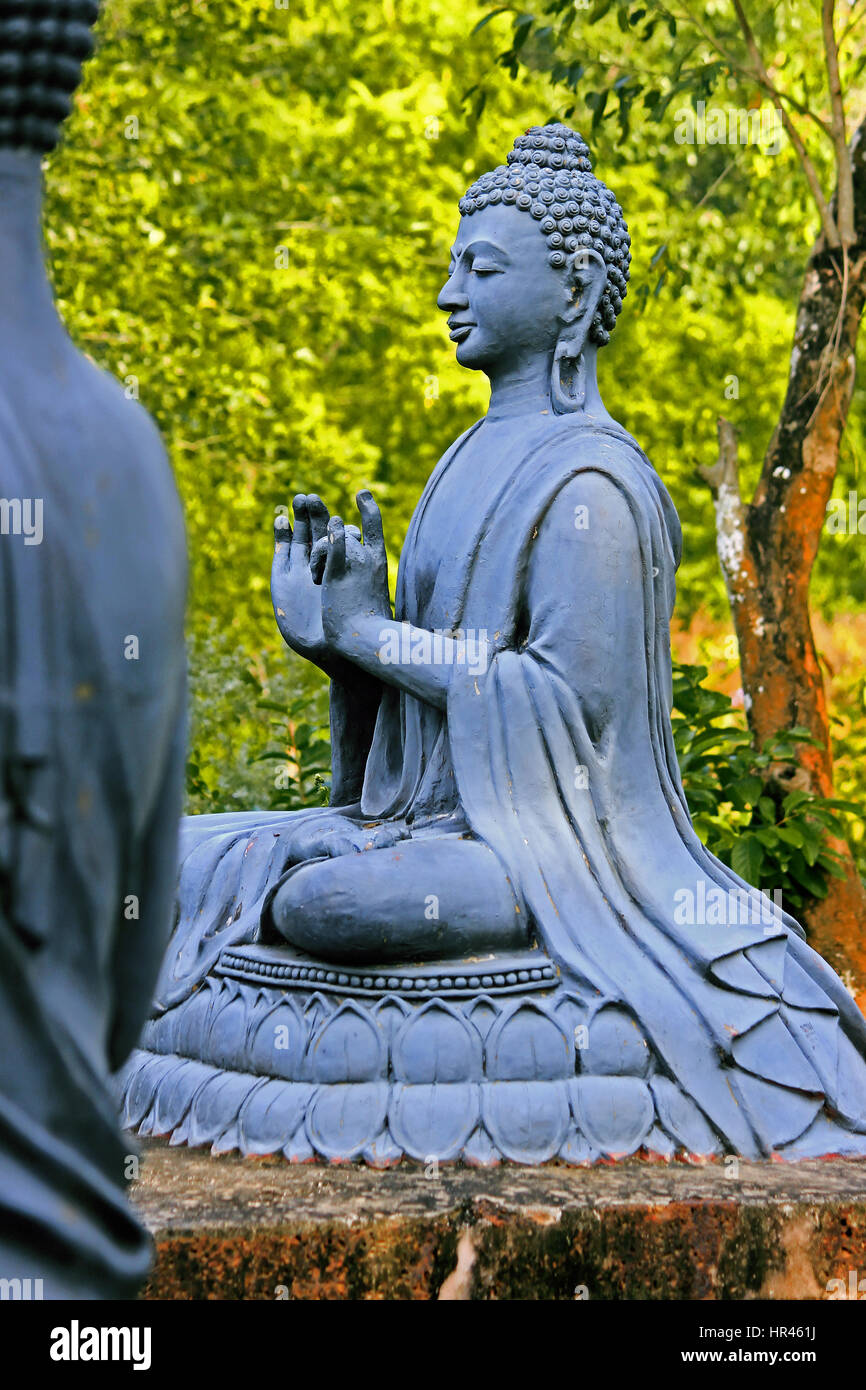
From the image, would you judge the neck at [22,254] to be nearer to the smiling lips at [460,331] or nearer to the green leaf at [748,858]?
the smiling lips at [460,331]

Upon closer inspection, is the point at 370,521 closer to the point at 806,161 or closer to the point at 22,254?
the point at 22,254

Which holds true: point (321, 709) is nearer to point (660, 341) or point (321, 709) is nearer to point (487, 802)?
point (487, 802)

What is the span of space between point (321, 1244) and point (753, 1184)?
0.93 meters

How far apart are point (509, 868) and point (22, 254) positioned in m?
2.60

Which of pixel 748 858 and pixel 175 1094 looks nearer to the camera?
pixel 175 1094

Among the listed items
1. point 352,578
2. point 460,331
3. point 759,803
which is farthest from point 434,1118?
point 759,803

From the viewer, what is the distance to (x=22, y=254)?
78.2 inches

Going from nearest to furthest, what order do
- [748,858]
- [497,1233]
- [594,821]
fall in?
[497,1233] < [594,821] < [748,858]

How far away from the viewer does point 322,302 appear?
1317 cm

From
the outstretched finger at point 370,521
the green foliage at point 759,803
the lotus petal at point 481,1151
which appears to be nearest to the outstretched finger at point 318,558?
the outstretched finger at point 370,521

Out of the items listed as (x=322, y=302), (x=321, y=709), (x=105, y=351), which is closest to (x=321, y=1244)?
(x=321, y=709)

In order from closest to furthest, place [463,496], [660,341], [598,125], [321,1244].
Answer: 1. [321,1244]
2. [463,496]
3. [598,125]
4. [660,341]

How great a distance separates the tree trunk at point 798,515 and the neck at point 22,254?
635 centimetres

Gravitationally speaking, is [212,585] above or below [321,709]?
above
